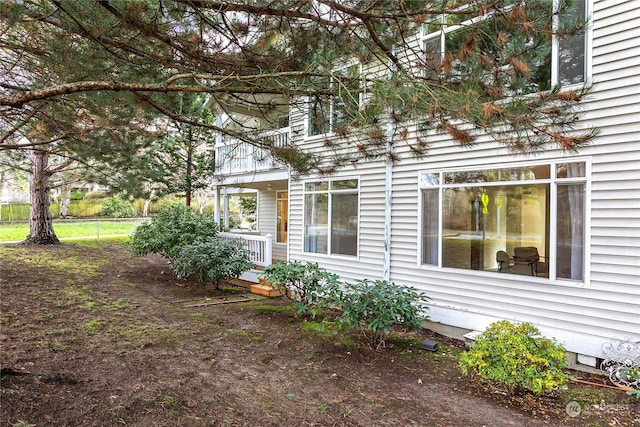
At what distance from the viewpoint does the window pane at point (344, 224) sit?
7793 millimetres

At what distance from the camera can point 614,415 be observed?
12.0 feet

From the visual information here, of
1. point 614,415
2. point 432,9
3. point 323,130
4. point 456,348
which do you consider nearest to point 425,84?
point 432,9

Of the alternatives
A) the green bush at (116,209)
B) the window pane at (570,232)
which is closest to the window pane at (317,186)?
the window pane at (570,232)

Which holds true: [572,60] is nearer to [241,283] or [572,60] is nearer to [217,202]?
[241,283]

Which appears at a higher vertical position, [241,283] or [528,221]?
[528,221]

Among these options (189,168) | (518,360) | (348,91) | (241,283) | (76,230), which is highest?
(189,168)

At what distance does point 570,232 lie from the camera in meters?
4.95

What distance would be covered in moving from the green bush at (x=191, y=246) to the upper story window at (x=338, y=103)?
4845mm

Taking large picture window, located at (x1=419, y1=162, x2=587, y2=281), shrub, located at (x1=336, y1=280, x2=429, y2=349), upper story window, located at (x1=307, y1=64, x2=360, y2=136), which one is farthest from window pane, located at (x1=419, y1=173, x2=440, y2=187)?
upper story window, located at (x1=307, y1=64, x2=360, y2=136)

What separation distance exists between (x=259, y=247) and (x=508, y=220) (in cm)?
620

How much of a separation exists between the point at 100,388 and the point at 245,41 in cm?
400

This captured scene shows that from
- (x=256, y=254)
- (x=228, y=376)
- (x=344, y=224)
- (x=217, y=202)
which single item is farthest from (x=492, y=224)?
(x=217, y=202)

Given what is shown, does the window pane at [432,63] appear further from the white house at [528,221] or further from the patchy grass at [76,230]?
the patchy grass at [76,230]

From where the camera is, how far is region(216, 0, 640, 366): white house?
455cm
